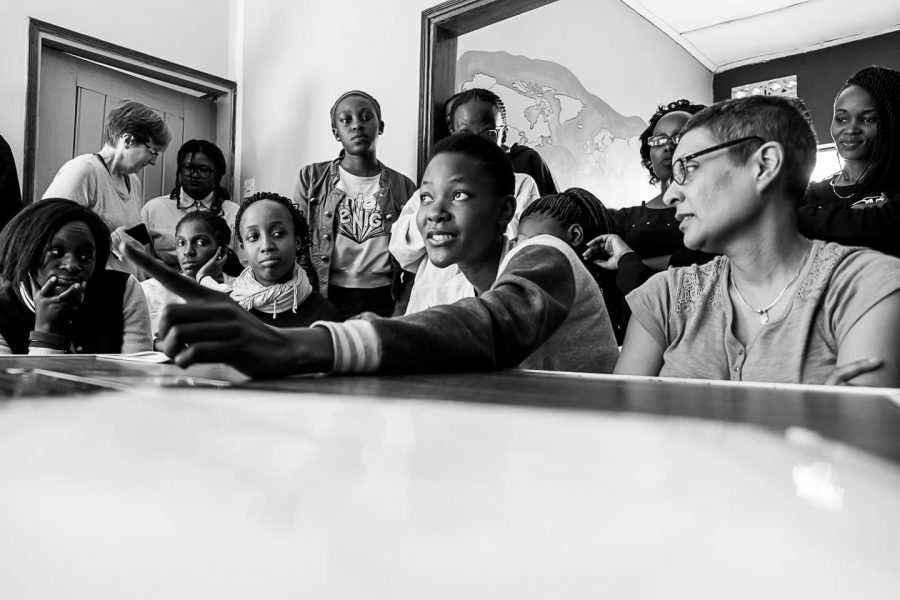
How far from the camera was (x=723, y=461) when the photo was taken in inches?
9.7

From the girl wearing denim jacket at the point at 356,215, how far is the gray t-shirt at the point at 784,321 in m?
1.58

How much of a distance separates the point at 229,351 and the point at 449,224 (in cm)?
78

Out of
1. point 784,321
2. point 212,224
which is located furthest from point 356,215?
point 784,321

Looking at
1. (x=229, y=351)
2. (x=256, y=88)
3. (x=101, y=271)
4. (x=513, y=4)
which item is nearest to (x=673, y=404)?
(x=229, y=351)

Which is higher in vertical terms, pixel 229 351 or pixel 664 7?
pixel 664 7

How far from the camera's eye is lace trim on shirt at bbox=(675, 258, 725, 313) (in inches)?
42.3

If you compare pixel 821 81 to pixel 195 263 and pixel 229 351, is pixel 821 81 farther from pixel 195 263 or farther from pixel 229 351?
pixel 229 351

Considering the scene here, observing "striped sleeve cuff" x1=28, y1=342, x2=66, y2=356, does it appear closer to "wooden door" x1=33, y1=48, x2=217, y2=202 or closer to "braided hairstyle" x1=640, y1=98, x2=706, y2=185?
"braided hairstyle" x1=640, y1=98, x2=706, y2=185

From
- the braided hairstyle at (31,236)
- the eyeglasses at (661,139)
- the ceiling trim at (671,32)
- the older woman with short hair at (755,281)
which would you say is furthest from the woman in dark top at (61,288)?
the ceiling trim at (671,32)

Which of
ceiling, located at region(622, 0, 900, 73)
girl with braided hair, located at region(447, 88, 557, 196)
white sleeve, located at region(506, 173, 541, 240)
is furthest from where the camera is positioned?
ceiling, located at region(622, 0, 900, 73)

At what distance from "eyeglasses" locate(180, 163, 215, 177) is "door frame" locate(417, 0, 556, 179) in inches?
40.2

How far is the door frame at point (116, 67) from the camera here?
3096 mm

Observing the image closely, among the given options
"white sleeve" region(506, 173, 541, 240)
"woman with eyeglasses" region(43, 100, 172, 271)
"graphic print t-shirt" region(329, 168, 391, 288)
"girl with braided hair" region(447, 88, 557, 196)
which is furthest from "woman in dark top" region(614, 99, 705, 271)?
"woman with eyeglasses" region(43, 100, 172, 271)

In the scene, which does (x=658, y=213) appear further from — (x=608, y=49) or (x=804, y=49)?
(x=804, y=49)
